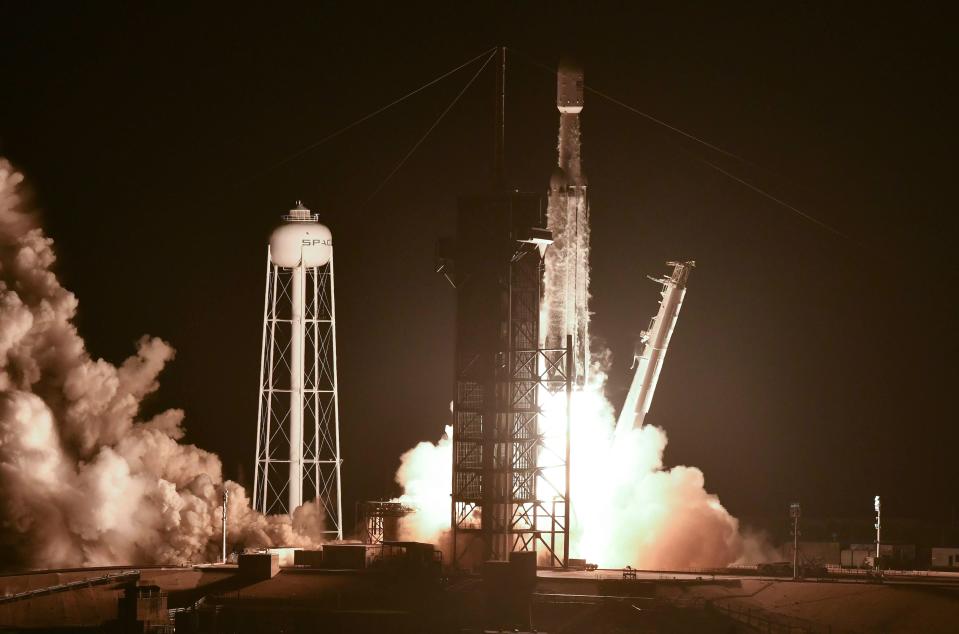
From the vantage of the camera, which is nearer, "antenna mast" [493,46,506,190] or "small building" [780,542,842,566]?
"antenna mast" [493,46,506,190]

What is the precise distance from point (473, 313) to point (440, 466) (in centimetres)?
879

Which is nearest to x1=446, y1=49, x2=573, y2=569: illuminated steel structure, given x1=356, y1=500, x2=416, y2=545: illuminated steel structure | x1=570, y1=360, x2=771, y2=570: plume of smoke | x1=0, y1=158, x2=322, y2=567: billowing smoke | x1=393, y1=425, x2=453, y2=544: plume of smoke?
x1=393, y1=425, x2=453, y2=544: plume of smoke

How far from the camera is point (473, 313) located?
65.5 metres

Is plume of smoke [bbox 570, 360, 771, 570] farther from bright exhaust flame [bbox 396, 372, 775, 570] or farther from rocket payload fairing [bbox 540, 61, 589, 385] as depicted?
rocket payload fairing [bbox 540, 61, 589, 385]

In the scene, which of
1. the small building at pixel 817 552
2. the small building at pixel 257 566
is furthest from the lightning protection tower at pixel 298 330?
the small building at pixel 817 552

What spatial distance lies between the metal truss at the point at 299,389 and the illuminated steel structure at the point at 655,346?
10.1m

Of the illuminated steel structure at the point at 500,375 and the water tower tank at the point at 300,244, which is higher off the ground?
the water tower tank at the point at 300,244

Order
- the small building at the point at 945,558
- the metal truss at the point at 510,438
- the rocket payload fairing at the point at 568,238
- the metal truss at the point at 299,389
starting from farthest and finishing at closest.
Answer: the small building at the point at 945,558
the metal truss at the point at 299,389
the rocket payload fairing at the point at 568,238
the metal truss at the point at 510,438

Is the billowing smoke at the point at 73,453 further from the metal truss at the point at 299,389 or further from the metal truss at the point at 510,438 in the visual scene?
the metal truss at the point at 510,438

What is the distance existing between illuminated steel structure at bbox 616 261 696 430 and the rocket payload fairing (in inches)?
73.8

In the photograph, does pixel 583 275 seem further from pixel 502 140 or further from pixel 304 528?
pixel 304 528

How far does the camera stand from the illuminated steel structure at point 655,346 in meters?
67.8

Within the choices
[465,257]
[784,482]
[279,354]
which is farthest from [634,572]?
[784,482]

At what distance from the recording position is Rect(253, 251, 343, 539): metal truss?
69875mm
